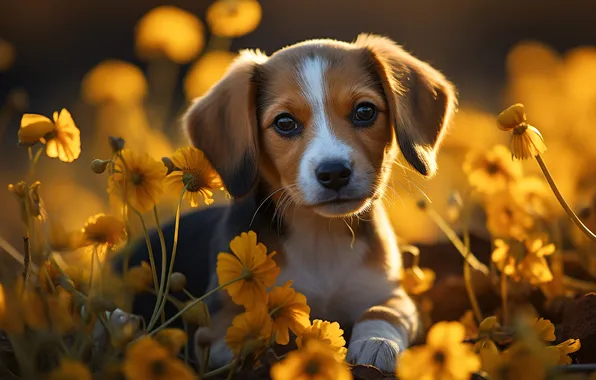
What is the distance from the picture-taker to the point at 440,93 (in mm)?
3721

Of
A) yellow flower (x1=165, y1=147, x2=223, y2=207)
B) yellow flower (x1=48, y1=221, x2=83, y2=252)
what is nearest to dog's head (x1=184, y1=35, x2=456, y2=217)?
yellow flower (x1=165, y1=147, x2=223, y2=207)

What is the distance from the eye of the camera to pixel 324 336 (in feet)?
8.41

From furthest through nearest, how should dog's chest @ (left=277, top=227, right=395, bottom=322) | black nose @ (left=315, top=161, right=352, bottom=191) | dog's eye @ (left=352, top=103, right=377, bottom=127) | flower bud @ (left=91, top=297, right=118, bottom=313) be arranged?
dog's chest @ (left=277, top=227, right=395, bottom=322), dog's eye @ (left=352, top=103, right=377, bottom=127), black nose @ (left=315, top=161, right=352, bottom=191), flower bud @ (left=91, top=297, right=118, bottom=313)

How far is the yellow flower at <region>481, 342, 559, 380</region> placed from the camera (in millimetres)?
1917

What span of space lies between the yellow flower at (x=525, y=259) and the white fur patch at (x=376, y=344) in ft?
1.67

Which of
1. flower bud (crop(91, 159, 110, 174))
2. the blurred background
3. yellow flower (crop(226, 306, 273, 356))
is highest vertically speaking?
flower bud (crop(91, 159, 110, 174))

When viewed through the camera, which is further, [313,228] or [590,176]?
[590,176]

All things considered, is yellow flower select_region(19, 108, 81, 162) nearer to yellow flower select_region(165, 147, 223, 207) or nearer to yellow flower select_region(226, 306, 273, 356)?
yellow flower select_region(165, 147, 223, 207)

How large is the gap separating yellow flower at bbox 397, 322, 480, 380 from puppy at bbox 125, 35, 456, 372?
1.14 meters

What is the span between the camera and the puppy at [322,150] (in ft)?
10.9

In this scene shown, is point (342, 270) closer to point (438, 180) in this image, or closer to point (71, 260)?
point (71, 260)

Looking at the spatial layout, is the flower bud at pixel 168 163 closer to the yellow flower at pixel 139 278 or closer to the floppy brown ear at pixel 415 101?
the yellow flower at pixel 139 278

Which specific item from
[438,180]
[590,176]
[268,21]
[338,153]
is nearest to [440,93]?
[338,153]

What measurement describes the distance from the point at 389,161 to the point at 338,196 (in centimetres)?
50
